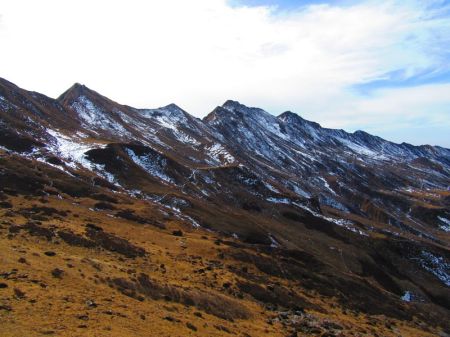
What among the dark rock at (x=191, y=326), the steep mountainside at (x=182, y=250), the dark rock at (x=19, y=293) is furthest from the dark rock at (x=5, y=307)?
the dark rock at (x=191, y=326)

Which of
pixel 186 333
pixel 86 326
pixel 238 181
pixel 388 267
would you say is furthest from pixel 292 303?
pixel 238 181

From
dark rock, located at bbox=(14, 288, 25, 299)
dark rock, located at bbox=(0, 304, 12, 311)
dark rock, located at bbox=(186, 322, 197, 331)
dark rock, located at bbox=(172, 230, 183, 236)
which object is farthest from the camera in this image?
dark rock, located at bbox=(172, 230, 183, 236)

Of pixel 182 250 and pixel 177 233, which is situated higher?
pixel 177 233

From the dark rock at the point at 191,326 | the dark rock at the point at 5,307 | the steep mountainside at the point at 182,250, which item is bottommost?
the dark rock at the point at 5,307

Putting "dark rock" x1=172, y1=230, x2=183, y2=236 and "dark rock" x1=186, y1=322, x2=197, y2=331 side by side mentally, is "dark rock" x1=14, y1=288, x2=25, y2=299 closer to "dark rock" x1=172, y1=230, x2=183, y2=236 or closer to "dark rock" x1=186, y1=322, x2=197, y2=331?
"dark rock" x1=186, y1=322, x2=197, y2=331

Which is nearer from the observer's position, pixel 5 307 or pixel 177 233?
pixel 5 307

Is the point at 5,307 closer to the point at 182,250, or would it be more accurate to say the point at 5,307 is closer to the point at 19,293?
the point at 19,293

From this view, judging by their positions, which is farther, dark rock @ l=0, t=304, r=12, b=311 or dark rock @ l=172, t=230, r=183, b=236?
dark rock @ l=172, t=230, r=183, b=236

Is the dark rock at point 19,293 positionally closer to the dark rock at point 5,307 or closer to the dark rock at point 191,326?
the dark rock at point 5,307

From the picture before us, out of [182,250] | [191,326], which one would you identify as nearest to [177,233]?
[182,250]

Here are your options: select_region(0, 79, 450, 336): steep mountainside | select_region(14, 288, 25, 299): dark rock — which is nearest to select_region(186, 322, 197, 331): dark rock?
select_region(0, 79, 450, 336): steep mountainside

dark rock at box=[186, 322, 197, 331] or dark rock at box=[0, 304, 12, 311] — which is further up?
dark rock at box=[186, 322, 197, 331]

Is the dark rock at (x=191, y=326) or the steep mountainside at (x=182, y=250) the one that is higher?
the steep mountainside at (x=182, y=250)

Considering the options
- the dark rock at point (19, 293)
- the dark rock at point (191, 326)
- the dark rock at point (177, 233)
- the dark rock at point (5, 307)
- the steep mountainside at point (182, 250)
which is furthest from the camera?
the dark rock at point (177, 233)
